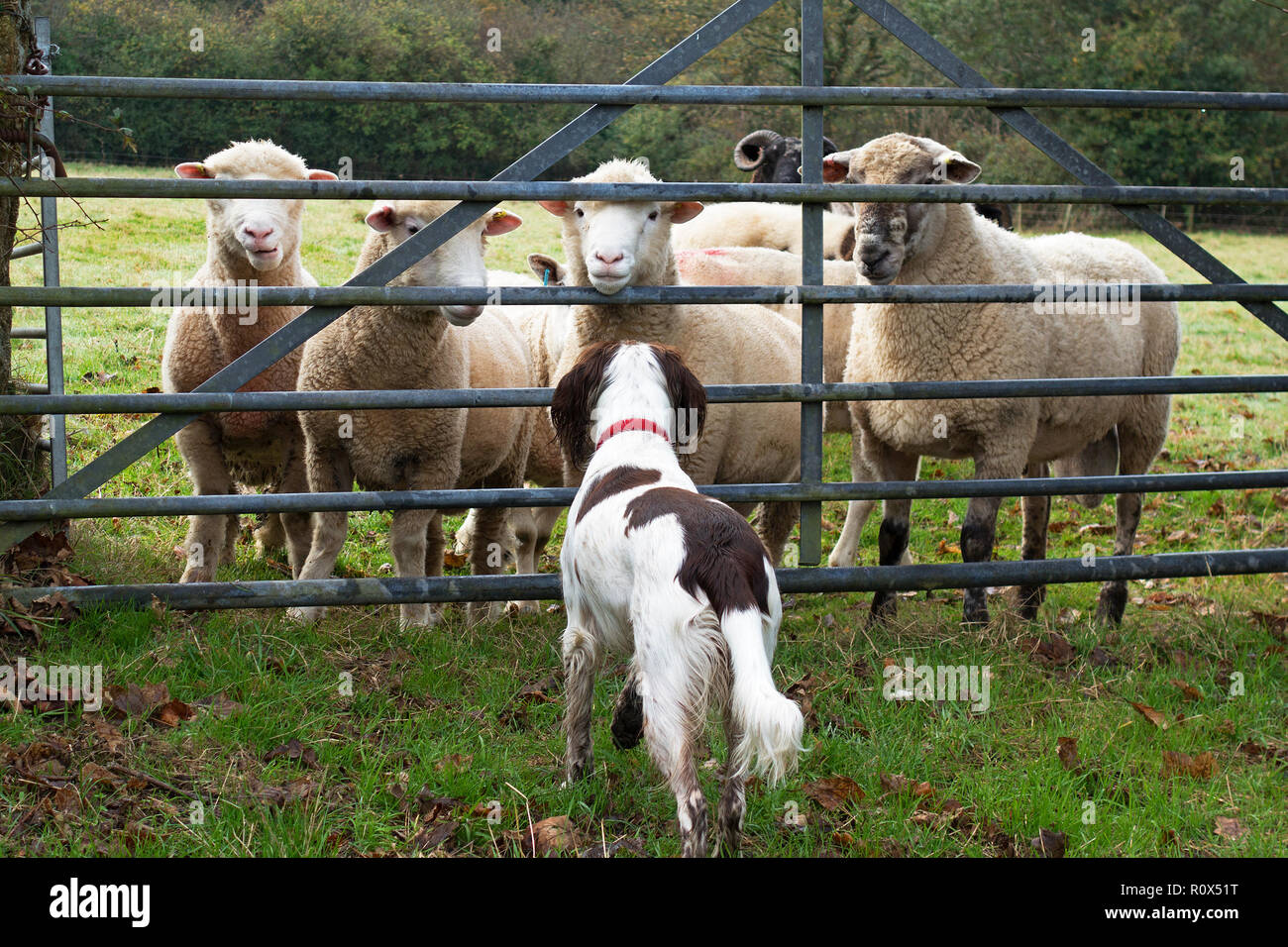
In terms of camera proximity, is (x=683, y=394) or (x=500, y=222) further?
(x=500, y=222)

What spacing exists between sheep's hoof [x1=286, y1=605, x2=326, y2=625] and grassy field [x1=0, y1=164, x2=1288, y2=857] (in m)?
0.08


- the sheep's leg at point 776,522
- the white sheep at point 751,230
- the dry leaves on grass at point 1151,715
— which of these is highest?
the white sheep at point 751,230

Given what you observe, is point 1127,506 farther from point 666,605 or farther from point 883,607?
point 666,605

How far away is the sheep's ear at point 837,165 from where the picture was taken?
5.13 m

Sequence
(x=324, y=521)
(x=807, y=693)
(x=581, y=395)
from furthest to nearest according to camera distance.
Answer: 1. (x=324, y=521)
2. (x=807, y=693)
3. (x=581, y=395)

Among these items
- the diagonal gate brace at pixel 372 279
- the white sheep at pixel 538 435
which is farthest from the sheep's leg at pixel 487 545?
the diagonal gate brace at pixel 372 279

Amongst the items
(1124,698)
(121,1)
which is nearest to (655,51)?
(121,1)

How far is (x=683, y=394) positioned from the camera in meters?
3.42

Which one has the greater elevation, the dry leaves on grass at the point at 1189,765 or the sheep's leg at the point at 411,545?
the sheep's leg at the point at 411,545

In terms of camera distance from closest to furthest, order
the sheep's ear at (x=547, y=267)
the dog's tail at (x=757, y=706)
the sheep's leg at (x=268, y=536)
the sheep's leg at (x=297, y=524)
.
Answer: the dog's tail at (x=757, y=706)
the sheep's leg at (x=297, y=524)
the sheep's leg at (x=268, y=536)
the sheep's ear at (x=547, y=267)

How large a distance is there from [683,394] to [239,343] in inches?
102

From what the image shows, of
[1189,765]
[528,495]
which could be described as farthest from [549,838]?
[1189,765]

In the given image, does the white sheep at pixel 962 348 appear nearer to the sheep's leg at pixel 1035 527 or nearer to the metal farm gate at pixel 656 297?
the sheep's leg at pixel 1035 527

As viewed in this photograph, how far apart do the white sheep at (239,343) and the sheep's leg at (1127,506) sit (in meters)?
3.91
